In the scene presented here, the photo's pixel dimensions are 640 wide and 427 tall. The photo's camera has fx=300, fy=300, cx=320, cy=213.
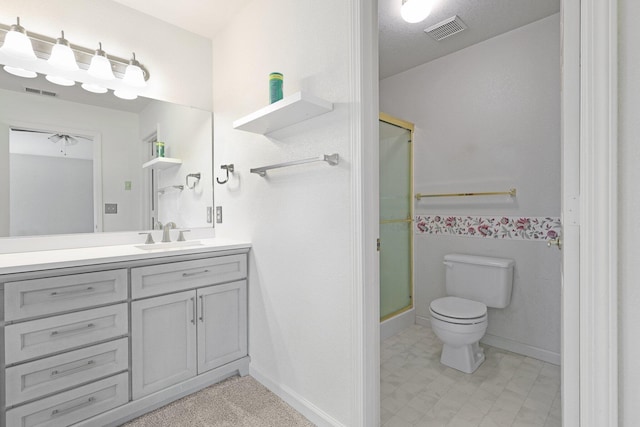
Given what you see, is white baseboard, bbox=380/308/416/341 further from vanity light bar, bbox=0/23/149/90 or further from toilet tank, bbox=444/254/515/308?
vanity light bar, bbox=0/23/149/90

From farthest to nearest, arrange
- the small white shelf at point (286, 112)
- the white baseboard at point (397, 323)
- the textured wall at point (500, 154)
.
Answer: the white baseboard at point (397, 323) < the textured wall at point (500, 154) < the small white shelf at point (286, 112)

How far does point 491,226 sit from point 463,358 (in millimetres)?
1028

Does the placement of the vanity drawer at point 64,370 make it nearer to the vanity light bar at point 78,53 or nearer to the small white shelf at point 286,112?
the small white shelf at point 286,112

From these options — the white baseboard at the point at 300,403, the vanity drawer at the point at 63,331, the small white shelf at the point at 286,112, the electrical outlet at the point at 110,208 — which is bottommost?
the white baseboard at the point at 300,403

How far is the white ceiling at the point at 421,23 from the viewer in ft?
6.53

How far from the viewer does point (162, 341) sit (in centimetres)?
166

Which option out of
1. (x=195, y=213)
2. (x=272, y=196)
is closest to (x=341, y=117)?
(x=272, y=196)

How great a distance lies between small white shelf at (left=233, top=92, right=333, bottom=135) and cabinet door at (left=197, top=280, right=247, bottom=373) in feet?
3.35

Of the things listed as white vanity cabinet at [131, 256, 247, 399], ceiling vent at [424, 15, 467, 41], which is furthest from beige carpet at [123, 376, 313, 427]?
ceiling vent at [424, 15, 467, 41]

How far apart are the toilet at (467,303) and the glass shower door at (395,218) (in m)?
0.42

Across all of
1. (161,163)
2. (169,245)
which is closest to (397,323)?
(169,245)

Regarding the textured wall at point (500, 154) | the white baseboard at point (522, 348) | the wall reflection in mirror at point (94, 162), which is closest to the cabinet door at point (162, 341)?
the wall reflection in mirror at point (94, 162)

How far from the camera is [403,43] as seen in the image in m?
2.42

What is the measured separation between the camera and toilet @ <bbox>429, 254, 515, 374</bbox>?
193cm
